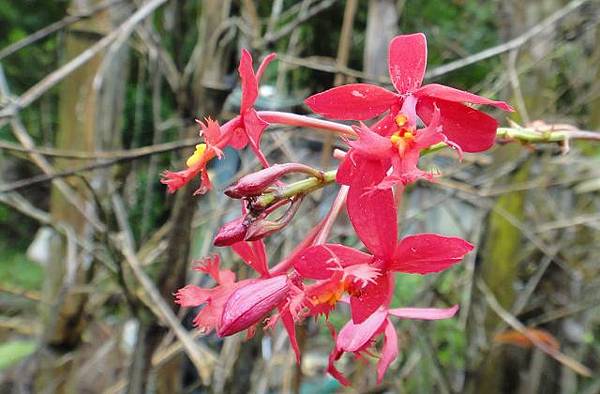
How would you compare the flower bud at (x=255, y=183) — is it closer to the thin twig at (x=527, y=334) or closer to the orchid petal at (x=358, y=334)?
the orchid petal at (x=358, y=334)

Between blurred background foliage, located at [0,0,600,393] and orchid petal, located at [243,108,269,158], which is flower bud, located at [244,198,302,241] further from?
blurred background foliage, located at [0,0,600,393]

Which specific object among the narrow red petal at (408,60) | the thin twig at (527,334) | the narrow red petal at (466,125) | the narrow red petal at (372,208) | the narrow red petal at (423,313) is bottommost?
the thin twig at (527,334)

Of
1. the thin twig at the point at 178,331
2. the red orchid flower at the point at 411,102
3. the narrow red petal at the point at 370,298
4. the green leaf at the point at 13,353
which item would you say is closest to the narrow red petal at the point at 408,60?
the red orchid flower at the point at 411,102

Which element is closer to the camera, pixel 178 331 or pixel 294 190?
pixel 294 190

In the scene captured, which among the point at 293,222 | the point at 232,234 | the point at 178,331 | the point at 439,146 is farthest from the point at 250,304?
the point at 293,222

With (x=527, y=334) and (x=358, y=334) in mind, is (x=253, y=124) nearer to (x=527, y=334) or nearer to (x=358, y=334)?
(x=358, y=334)

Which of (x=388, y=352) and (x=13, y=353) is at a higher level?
(x=388, y=352)

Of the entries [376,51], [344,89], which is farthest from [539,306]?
[344,89]

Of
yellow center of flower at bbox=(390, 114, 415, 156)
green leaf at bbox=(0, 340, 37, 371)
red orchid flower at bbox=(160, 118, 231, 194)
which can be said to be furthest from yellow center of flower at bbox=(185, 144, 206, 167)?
green leaf at bbox=(0, 340, 37, 371)
